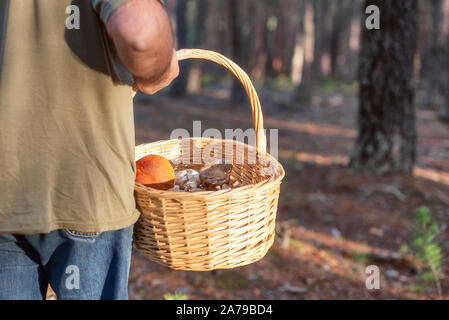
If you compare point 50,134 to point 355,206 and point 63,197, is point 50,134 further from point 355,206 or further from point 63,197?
point 355,206

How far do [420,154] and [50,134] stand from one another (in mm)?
6947

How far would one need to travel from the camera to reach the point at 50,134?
1493 mm

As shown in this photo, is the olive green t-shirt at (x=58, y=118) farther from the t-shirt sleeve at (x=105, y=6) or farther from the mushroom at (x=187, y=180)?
Answer: the mushroom at (x=187, y=180)

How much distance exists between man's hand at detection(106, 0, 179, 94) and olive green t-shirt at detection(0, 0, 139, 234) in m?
0.11

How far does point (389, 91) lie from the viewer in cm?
553

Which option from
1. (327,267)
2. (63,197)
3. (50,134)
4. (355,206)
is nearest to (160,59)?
(50,134)

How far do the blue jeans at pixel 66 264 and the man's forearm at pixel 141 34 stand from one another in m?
0.64

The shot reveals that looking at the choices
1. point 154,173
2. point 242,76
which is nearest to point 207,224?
point 154,173

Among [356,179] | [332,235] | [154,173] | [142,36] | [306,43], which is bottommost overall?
[332,235]

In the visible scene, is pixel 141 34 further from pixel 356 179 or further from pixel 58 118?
pixel 356 179

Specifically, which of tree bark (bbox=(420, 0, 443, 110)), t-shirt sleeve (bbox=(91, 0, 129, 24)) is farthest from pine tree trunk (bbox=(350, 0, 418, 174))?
tree bark (bbox=(420, 0, 443, 110))

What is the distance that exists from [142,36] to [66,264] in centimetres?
89

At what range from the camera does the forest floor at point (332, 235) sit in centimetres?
353

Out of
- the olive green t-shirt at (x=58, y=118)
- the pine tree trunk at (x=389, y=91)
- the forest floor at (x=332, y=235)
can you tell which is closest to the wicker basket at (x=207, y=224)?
the olive green t-shirt at (x=58, y=118)
